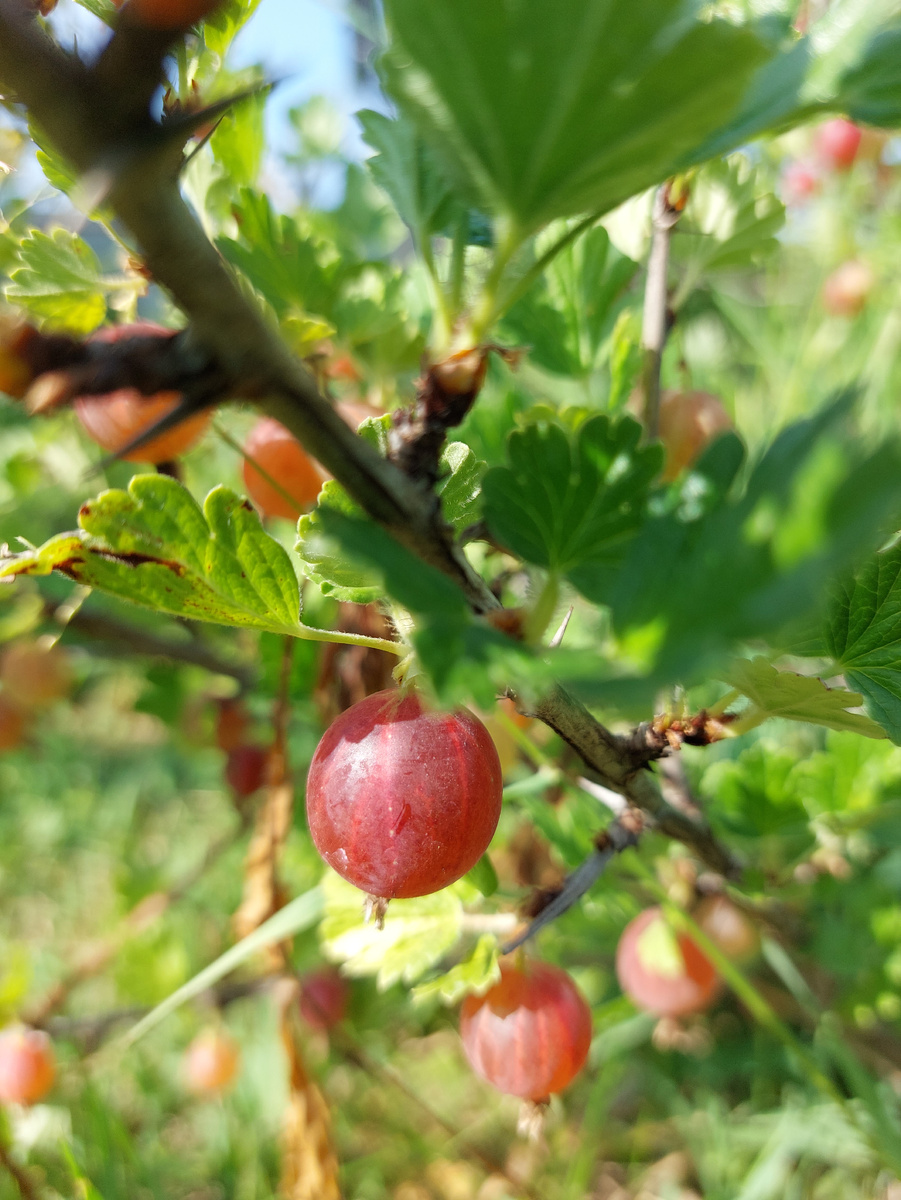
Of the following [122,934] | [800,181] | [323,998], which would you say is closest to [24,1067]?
[122,934]

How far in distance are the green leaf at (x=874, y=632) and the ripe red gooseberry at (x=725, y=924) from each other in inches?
21.6

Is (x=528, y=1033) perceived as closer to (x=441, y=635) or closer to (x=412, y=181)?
(x=441, y=635)

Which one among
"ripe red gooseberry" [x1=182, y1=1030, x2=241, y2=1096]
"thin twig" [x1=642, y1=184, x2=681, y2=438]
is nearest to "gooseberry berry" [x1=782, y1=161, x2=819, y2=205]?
"thin twig" [x1=642, y1=184, x2=681, y2=438]

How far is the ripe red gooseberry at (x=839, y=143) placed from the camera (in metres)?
1.41

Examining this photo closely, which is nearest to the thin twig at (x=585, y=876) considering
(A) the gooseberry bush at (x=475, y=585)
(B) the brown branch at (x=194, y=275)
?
(A) the gooseberry bush at (x=475, y=585)

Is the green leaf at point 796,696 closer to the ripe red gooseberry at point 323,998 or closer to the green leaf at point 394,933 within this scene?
the green leaf at point 394,933

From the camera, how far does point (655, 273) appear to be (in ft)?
2.02

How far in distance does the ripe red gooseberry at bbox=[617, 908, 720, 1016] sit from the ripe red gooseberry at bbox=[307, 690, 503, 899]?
0.49 metres

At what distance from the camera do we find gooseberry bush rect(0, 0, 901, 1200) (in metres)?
0.21

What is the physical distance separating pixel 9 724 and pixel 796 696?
1334mm

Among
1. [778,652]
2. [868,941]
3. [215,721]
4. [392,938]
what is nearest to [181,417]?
[778,652]

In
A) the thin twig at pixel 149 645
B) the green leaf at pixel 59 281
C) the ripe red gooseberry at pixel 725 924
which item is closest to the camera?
the green leaf at pixel 59 281

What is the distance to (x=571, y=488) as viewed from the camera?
1.08 feet

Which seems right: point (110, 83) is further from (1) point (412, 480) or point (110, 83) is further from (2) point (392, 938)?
(2) point (392, 938)
